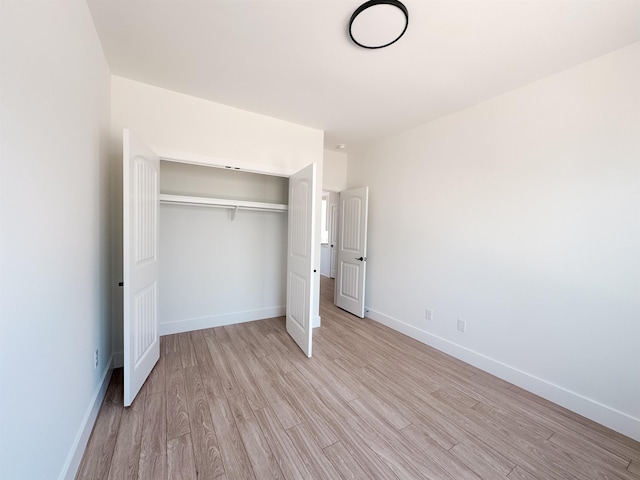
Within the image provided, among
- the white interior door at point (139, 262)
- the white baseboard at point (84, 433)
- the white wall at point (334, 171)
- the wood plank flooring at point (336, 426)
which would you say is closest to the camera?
the white baseboard at point (84, 433)

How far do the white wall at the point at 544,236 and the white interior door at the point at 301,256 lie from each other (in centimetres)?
146

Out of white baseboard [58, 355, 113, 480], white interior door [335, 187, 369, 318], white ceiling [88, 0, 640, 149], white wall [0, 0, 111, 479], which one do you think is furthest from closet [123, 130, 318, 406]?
white interior door [335, 187, 369, 318]

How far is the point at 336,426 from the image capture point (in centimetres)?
171

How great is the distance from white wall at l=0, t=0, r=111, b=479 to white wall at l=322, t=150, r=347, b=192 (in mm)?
2966

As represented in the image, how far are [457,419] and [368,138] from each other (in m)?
3.36

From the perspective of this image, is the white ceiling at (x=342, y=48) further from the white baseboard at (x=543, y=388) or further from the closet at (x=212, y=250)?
the white baseboard at (x=543, y=388)

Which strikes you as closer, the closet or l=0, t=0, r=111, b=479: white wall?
l=0, t=0, r=111, b=479: white wall

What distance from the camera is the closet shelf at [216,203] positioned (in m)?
2.63

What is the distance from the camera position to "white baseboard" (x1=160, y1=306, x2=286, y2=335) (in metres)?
2.97

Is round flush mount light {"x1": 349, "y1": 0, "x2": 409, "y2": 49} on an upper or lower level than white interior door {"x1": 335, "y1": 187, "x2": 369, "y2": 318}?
upper

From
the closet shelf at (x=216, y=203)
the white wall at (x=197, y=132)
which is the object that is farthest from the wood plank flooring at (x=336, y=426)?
the closet shelf at (x=216, y=203)

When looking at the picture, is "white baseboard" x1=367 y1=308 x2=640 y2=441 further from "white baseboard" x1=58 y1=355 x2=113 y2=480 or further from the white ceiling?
"white baseboard" x1=58 y1=355 x2=113 y2=480

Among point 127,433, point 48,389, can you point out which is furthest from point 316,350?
point 48,389

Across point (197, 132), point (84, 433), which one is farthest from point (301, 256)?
point (84, 433)
